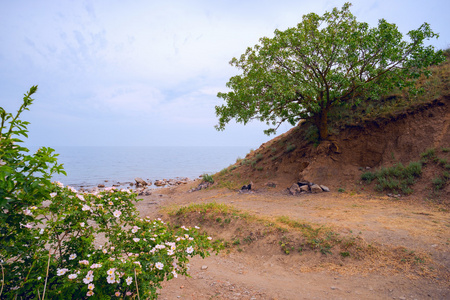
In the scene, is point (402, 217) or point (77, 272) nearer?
point (77, 272)

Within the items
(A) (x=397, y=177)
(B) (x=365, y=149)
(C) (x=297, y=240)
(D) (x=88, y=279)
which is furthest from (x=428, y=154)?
(D) (x=88, y=279)

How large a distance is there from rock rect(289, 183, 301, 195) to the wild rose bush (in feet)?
32.7

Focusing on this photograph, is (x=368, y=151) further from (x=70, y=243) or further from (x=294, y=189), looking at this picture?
(x=70, y=243)

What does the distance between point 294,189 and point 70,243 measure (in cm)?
1134

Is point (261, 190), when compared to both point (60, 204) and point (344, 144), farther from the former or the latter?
point (60, 204)

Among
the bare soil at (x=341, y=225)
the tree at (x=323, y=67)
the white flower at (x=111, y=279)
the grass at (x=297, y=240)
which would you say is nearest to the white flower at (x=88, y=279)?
the white flower at (x=111, y=279)

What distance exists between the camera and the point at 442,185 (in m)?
10.3

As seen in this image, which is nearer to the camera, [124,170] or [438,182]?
[438,182]

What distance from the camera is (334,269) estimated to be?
19.1ft

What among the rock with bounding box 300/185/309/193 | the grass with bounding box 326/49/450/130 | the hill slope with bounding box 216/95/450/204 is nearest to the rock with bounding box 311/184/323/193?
the rock with bounding box 300/185/309/193

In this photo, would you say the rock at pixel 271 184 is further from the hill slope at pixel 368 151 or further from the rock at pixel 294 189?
the rock at pixel 294 189

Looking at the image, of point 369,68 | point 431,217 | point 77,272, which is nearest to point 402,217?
point 431,217

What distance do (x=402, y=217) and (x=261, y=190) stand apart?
6979 millimetres

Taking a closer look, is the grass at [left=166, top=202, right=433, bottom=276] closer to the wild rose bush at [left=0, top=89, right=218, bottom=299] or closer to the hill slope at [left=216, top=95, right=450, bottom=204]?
the wild rose bush at [left=0, top=89, right=218, bottom=299]
